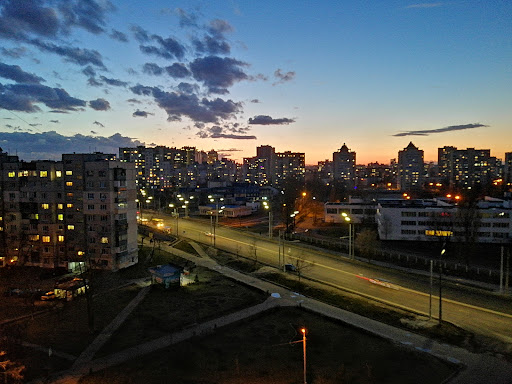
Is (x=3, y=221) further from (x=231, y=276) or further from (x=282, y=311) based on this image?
(x=282, y=311)

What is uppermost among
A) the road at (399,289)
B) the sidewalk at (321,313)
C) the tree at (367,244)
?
the tree at (367,244)

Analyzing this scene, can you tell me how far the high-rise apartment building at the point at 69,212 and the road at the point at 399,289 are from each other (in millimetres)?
16202

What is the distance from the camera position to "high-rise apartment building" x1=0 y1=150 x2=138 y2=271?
46188 millimetres

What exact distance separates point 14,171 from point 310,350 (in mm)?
47244

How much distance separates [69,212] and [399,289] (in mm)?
41002

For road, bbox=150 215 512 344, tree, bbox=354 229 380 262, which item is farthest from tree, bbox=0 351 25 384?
tree, bbox=354 229 380 262

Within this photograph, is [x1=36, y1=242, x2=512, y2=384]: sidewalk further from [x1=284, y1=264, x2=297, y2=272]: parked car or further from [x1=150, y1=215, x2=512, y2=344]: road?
[x1=284, y1=264, x2=297, y2=272]: parked car

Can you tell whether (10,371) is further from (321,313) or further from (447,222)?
(447,222)

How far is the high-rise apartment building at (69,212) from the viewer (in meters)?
46.2

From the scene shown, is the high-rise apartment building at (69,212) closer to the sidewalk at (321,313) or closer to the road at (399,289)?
the sidewalk at (321,313)

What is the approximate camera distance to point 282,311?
30.9 m

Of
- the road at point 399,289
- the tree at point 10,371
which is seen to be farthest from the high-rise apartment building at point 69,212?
the tree at point 10,371

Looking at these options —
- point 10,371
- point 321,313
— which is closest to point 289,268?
point 321,313

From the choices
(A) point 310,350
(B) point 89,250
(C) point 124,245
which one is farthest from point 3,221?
(A) point 310,350
